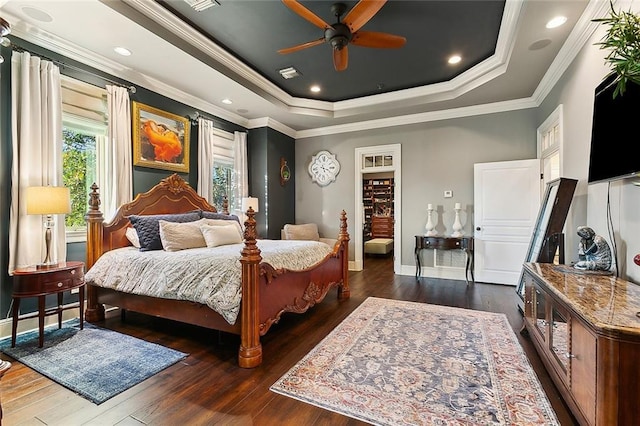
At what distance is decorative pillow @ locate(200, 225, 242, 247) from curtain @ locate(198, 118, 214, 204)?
1325 mm

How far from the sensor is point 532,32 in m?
2.96

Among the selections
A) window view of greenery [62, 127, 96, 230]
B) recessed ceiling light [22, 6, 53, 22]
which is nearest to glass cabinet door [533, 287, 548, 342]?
window view of greenery [62, 127, 96, 230]

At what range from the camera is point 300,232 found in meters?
5.86

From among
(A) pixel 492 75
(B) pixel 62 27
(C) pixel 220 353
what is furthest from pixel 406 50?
(C) pixel 220 353

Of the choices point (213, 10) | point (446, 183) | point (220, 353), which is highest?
point (213, 10)

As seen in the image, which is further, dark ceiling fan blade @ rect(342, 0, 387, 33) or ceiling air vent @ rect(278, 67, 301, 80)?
ceiling air vent @ rect(278, 67, 301, 80)

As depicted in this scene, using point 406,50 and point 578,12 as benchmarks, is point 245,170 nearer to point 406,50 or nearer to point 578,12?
point 406,50

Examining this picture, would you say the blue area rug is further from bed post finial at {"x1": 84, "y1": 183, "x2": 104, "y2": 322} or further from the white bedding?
the white bedding

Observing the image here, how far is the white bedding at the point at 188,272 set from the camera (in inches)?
93.8

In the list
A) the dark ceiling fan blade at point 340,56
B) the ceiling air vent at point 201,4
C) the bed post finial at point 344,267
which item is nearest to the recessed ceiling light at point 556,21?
the dark ceiling fan blade at point 340,56

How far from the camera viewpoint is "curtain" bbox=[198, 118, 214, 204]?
472 cm

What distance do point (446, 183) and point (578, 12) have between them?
9.66 feet

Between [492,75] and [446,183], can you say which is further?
[446,183]

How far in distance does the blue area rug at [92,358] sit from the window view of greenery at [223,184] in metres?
2.72
